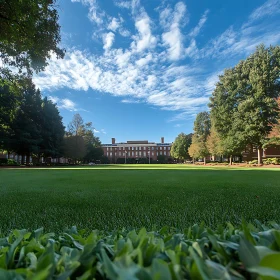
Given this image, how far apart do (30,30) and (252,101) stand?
2486cm

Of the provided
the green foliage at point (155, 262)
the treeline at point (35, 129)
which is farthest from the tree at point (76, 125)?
the green foliage at point (155, 262)

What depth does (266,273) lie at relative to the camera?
20.6 inches

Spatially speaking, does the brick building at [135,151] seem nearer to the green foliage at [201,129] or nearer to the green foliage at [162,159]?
the green foliage at [162,159]

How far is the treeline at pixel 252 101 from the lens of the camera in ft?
78.1

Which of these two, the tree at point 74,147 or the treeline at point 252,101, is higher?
the treeline at point 252,101

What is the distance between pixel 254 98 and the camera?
79.6 ft

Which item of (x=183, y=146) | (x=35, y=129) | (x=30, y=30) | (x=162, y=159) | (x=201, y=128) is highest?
(x=201, y=128)

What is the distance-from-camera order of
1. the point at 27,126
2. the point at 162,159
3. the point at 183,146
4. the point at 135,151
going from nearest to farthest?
the point at 27,126 → the point at 183,146 → the point at 162,159 → the point at 135,151

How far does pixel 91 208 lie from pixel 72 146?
124ft

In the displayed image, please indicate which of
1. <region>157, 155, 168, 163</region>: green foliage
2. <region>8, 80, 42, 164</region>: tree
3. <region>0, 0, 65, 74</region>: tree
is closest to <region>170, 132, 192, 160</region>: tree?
<region>157, 155, 168, 163</region>: green foliage

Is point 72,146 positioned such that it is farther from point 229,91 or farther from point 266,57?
point 266,57

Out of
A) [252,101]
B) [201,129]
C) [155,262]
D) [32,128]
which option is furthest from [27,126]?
[155,262]

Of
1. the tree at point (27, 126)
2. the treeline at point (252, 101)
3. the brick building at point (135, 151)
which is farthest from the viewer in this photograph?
the brick building at point (135, 151)

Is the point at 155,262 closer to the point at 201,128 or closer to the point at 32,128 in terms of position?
the point at 32,128
